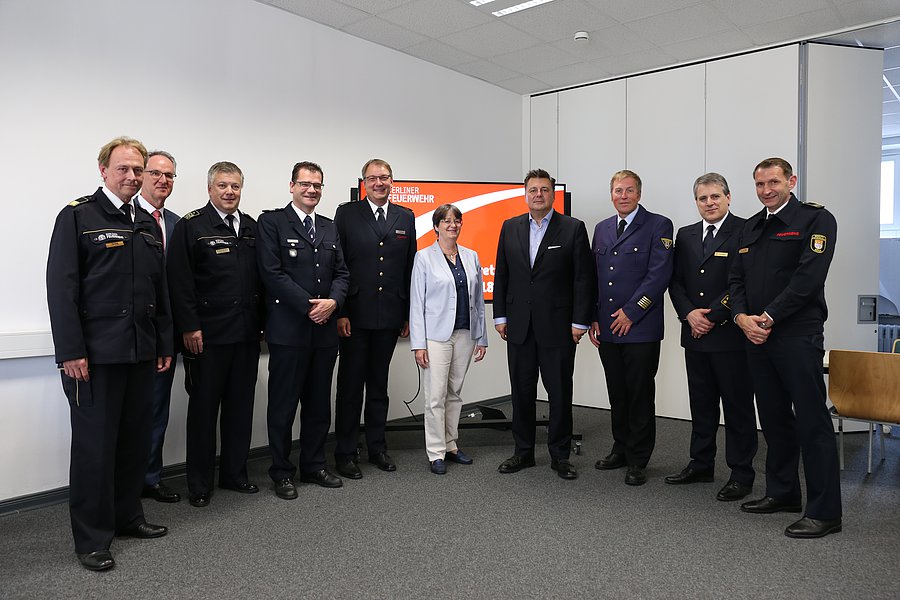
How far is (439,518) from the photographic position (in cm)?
306

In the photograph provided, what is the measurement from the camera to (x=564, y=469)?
3.69m

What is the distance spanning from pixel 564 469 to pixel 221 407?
197 cm

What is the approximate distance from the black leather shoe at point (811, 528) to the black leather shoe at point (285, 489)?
2.39 m

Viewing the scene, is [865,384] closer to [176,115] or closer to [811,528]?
[811,528]

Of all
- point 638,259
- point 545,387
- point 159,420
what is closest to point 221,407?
point 159,420

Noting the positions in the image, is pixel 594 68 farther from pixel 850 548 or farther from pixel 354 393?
pixel 850 548

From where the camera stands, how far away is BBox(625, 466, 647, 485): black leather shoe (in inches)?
140

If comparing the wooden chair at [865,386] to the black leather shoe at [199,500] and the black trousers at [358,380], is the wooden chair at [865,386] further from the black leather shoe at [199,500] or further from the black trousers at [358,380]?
the black leather shoe at [199,500]

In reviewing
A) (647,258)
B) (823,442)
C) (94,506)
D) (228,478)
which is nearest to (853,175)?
(647,258)

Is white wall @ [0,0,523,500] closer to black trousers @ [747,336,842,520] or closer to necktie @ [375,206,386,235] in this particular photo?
necktie @ [375,206,386,235]

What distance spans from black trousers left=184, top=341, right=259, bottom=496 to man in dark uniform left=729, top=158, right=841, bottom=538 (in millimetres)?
2534

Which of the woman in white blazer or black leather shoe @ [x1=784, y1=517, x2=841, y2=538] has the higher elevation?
the woman in white blazer

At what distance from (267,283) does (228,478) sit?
1084 millimetres

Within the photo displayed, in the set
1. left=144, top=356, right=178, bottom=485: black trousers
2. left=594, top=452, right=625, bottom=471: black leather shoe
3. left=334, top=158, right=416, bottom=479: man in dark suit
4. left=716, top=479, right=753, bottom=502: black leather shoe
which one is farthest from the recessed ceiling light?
left=716, top=479, right=753, bottom=502: black leather shoe
